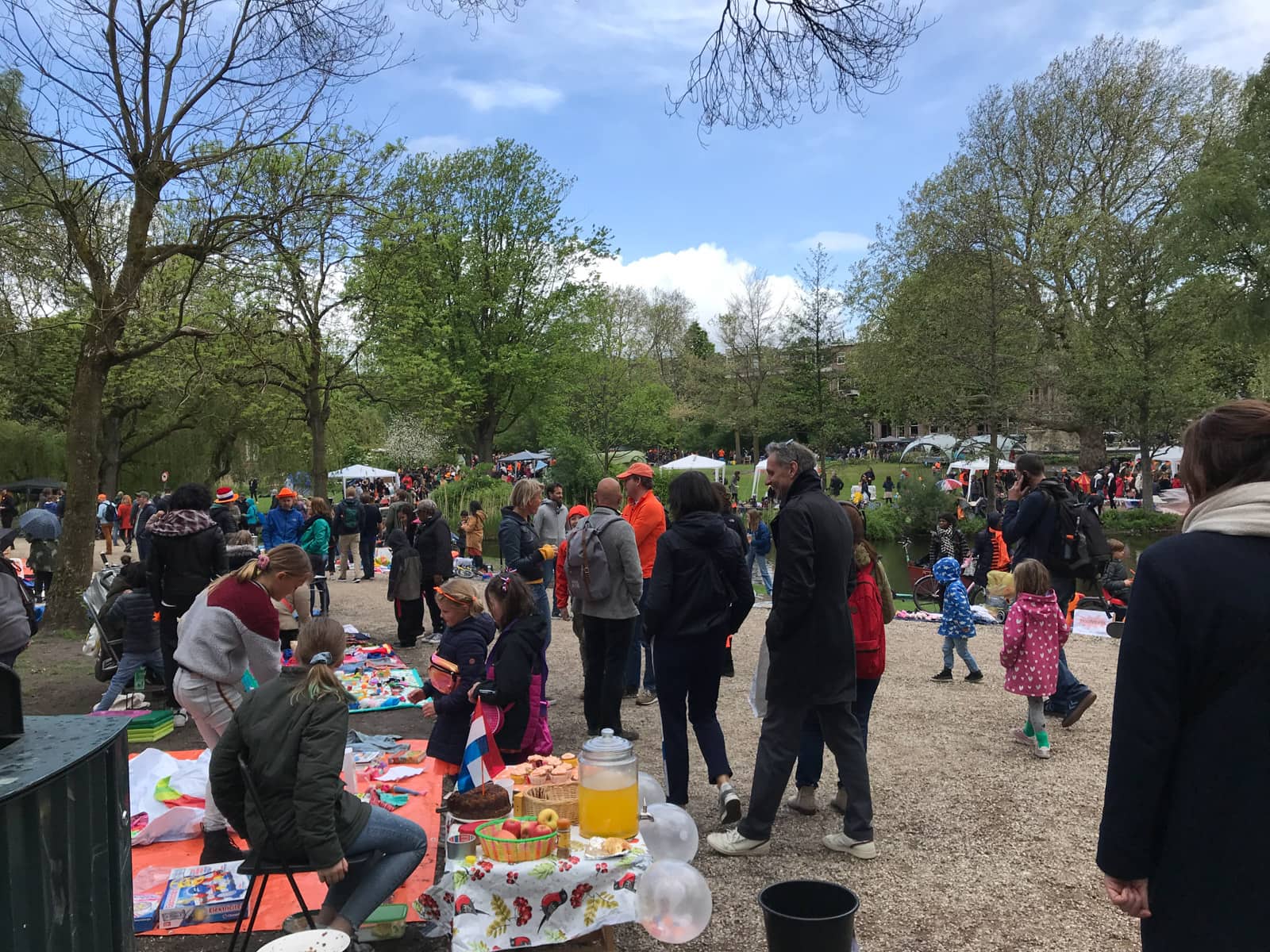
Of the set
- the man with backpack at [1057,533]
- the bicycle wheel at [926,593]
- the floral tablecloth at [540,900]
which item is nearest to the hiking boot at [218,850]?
the floral tablecloth at [540,900]

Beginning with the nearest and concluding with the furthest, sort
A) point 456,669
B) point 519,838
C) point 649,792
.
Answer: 1. point 519,838
2. point 649,792
3. point 456,669

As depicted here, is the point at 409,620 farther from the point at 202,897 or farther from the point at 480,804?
the point at 480,804

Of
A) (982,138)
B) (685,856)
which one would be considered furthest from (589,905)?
(982,138)

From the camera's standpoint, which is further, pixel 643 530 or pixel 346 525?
pixel 346 525

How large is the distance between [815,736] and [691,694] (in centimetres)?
75

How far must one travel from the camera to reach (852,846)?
13.8ft

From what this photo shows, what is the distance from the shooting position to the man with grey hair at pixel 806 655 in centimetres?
398

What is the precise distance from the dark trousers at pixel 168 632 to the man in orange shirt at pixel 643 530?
3.35m

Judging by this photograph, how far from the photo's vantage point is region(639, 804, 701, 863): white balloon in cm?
361

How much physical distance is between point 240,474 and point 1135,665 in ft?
119

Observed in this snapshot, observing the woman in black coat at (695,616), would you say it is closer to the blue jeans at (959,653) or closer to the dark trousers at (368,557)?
the blue jeans at (959,653)

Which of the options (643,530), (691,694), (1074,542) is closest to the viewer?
(691,694)

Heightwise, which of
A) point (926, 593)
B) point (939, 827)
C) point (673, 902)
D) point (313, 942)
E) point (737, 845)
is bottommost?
point (926, 593)

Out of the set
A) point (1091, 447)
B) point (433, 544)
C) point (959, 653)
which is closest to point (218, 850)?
point (433, 544)
